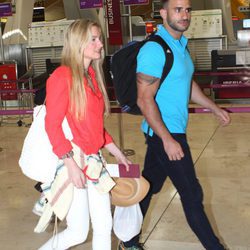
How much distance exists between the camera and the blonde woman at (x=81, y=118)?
8.40 feet

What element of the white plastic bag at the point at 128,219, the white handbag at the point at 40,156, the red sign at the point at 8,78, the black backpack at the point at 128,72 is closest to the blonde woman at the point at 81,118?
the white handbag at the point at 40,156

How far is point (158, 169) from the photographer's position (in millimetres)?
3383

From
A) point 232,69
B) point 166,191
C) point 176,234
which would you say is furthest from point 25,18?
point 176,234

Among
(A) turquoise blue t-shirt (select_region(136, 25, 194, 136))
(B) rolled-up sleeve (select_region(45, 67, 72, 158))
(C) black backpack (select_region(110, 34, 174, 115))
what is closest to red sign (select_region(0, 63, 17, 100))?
(C) black backpack (select_region(110, 34, 174, 115))

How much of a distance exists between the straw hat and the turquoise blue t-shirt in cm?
38

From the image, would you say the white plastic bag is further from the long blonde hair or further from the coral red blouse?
the long blonde hair

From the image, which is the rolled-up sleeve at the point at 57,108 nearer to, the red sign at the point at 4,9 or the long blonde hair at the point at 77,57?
the long blonde hair at the point at 77,57

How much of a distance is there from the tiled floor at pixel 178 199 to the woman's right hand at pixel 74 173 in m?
1.41

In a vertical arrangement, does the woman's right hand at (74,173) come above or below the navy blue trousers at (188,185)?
above

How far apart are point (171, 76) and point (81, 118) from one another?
66 centimetres

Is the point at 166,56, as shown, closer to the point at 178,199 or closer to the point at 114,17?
the point at 178,199

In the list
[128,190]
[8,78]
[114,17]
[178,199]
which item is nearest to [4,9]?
[8,78]

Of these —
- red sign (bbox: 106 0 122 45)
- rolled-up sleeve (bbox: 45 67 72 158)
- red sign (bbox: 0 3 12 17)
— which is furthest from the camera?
red sign (bbox: 106 0 122 45)

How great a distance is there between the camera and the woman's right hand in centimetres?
261
